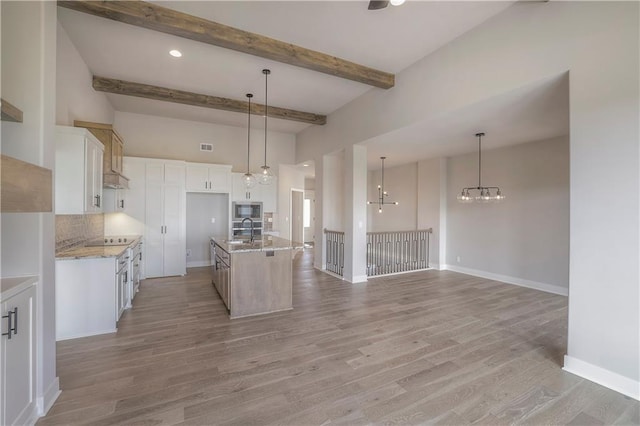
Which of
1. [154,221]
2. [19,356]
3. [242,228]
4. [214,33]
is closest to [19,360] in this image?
[19,356]

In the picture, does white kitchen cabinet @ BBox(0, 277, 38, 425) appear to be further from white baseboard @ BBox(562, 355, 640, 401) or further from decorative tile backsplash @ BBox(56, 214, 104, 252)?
white baseboard @ BBox(562, 355, 640, 401)

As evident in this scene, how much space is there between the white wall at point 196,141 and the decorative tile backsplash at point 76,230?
218 cm

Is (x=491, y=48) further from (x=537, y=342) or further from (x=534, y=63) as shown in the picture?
(x=537, y=342)

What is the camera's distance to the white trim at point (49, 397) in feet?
6.45

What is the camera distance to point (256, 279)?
3.95 metres

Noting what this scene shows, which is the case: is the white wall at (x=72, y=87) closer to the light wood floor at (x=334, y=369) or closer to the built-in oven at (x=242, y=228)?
the light wood floor at (x=334, y=369)

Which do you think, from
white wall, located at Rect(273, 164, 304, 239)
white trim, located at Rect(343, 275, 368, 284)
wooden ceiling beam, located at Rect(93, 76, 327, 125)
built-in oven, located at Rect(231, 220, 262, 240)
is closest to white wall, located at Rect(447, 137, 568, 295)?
white trim, located at Rect(343, 275, 368, 284)

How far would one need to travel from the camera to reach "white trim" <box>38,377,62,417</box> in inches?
77.4

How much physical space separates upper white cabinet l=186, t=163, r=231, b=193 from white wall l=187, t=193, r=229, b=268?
0.40m

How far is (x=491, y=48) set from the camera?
10.7 ft

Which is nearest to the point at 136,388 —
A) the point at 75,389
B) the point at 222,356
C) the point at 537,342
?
the point at 75,389

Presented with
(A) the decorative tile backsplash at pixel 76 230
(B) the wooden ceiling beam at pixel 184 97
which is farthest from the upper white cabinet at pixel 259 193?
(A) the decorative tile backsplash at pixel 76 230

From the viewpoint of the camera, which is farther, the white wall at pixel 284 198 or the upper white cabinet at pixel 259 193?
the white wall at pixel 284 198

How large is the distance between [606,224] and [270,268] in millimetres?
3632
